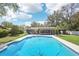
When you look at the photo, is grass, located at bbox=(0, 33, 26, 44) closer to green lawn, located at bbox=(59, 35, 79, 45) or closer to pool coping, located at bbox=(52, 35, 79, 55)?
pool coping, located at bbox=(52, 35, 79, 55)

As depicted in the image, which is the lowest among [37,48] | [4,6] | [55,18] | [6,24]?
[37,48]

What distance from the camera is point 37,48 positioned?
5496 millimetres

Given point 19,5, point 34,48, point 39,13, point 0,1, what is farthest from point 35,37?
point 0,1

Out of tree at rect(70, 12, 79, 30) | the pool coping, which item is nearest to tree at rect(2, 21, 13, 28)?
the pool coping

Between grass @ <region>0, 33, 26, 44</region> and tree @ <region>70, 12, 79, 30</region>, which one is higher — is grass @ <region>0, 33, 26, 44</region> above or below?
below

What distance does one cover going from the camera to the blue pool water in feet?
17.7

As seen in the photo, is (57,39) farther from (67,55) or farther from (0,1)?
(0,1)

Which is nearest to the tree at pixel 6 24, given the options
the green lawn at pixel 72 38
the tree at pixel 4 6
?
the tree at pixel 4 6

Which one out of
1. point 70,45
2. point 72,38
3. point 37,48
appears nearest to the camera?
point 37,48

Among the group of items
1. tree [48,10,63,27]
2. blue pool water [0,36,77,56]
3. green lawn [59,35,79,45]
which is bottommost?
blue pool water [0,36,77,56]

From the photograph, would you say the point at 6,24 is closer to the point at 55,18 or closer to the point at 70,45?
the point at 55,18

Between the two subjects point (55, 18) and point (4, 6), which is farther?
point (55, 18)

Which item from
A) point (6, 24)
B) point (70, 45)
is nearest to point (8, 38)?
point (6, 24)

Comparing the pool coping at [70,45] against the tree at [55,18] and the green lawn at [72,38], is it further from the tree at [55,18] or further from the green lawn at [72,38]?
the tree at [55,18]
